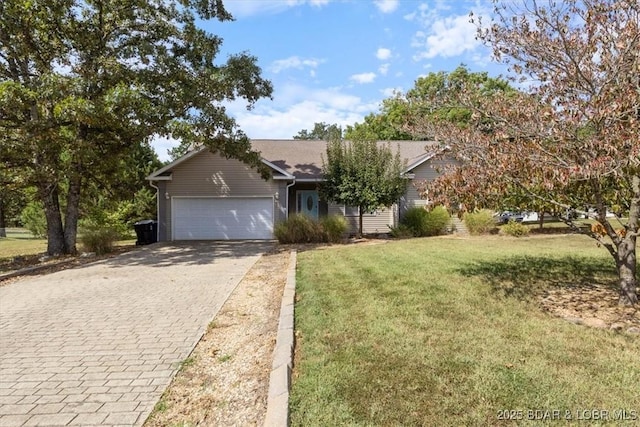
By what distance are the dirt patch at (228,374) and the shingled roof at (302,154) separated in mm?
13424

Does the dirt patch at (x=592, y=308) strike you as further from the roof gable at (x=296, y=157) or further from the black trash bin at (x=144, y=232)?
the black trash bin at (x=144, y=232)

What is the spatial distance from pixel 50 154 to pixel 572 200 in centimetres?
1472

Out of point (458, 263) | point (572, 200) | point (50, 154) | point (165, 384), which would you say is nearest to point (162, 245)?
point (50, 154)

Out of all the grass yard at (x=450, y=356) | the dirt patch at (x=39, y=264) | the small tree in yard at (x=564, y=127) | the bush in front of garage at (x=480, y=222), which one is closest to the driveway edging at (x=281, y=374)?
the grass yard at (x=450, y=356)

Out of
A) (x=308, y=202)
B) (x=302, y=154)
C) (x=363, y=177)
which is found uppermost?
(x=302, y=154)

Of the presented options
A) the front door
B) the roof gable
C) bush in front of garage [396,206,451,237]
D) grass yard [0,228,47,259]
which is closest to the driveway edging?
bush in front of garage [396,206,451,237]

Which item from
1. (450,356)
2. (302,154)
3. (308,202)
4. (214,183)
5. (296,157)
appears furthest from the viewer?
(302,154)

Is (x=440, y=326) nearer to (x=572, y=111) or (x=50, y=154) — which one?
(x=572, y=111)

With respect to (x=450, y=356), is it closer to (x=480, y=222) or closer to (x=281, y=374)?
(x=281, y=374)

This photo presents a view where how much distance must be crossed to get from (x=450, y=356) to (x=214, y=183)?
52.5 feet

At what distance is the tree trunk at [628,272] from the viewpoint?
5.69m

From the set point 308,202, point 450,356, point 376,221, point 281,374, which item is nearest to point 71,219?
point 308,202

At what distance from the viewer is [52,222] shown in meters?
14.6

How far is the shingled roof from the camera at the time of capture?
1978 cm
